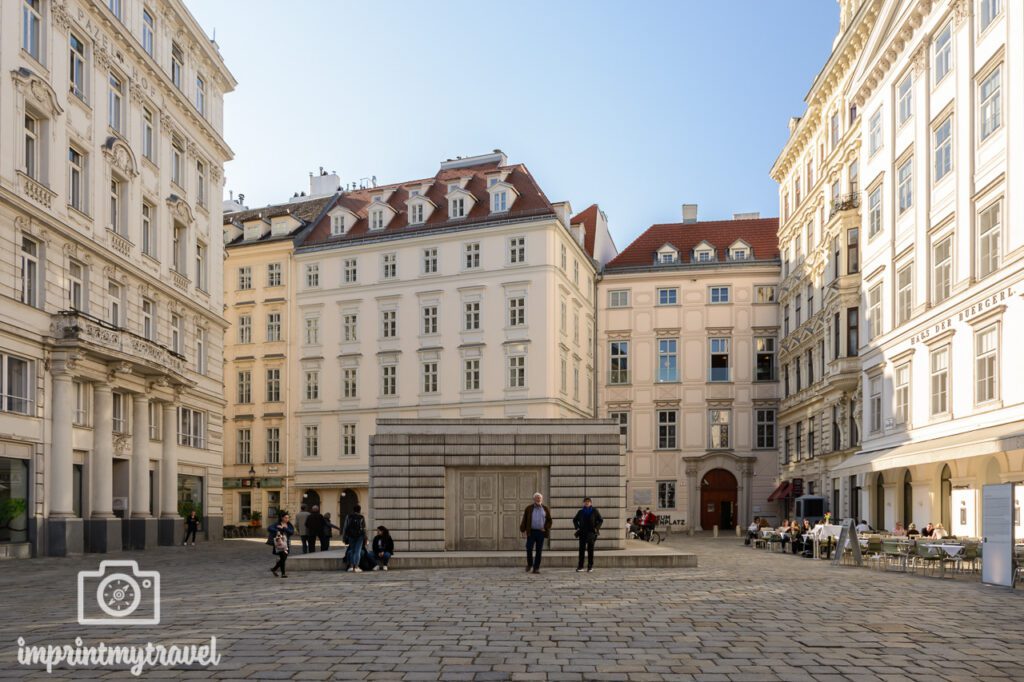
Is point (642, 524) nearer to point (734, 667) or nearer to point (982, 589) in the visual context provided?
point (982, 589)

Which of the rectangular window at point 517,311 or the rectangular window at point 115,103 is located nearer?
the rectangular window at point 115,103

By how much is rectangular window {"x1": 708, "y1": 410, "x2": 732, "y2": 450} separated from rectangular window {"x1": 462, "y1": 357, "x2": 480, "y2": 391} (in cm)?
1471

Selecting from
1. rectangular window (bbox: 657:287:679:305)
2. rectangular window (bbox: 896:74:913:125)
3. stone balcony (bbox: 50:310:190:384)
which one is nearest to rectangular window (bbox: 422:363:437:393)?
rectangular window (bbox: 657:287:679:305)

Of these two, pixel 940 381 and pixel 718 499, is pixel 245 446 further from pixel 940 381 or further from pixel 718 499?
pixel 940 381

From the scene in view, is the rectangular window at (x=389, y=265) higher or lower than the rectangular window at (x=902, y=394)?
higher

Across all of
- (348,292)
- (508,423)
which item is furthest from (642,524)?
(348,292)

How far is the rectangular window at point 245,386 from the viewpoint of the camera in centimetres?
6556

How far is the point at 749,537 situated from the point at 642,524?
201 inches

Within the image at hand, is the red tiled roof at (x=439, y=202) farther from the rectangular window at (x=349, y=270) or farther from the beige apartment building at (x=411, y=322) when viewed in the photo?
the rectangular window at (x=349, y=270)

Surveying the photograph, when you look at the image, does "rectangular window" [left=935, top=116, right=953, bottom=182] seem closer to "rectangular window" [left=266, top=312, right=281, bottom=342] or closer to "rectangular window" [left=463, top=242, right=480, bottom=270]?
"rectangular window" [left=463, top=242, right=480, bottom=270]

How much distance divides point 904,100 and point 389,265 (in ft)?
109

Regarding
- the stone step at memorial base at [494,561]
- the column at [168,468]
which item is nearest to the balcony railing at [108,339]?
the column at [168,468]

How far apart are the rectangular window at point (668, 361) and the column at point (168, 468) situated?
3241 cm

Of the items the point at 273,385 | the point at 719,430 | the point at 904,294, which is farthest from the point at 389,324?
the point at 904,294
